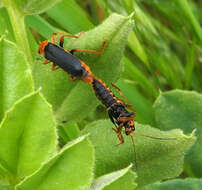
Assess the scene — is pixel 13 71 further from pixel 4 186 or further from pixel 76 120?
pixel 76 120

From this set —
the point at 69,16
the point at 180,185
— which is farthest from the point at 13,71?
the point at 69,16

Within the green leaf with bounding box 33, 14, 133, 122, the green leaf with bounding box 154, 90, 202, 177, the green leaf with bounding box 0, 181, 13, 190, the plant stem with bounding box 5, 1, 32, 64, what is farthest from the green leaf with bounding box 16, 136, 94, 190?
the green leaf with bounding box 154, 90, 202, 177

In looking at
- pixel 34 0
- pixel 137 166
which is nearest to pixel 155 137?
pixel 137 166

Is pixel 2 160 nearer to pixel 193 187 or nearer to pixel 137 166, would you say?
pixel 137 166

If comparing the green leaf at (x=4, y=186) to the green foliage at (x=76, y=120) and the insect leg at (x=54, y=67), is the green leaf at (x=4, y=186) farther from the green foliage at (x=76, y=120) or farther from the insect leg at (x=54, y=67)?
the insect leg at (x=54, y=67)

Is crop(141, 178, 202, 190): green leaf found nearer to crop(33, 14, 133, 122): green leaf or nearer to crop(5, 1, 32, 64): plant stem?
crop(33, 14, 133, 122): green leaf

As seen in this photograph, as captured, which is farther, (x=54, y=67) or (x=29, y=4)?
(x=54, y=67)

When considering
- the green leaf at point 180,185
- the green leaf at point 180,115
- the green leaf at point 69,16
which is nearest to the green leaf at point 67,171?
the green leaf at point 180,185
